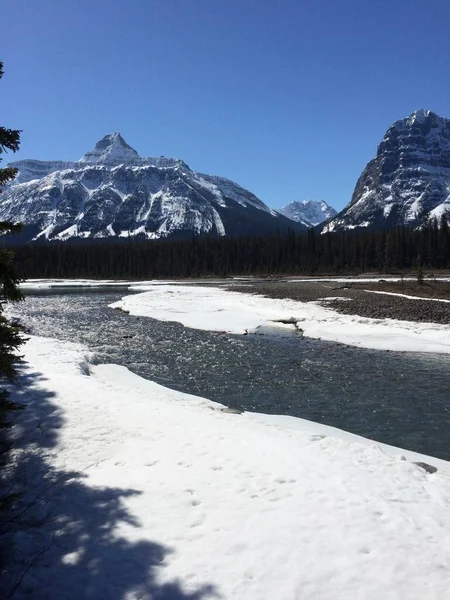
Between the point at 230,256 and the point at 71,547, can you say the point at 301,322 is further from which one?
the point at 230,256

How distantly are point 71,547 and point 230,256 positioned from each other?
139728mm

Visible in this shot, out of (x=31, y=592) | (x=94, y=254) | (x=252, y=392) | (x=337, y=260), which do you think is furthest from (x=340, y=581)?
(x=94, y=254)

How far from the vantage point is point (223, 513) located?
662 centimetres

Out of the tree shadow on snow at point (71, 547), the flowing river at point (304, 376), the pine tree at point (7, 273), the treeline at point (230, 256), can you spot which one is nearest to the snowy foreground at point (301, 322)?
the flowing river at point (304, 376)

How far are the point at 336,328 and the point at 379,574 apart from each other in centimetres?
2326

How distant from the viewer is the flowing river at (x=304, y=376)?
12211 mm

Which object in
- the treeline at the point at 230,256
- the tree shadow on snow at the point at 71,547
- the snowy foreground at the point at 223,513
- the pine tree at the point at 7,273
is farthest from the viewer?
the treeline at the point at 230,256

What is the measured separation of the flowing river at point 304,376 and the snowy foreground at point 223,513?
201 cm

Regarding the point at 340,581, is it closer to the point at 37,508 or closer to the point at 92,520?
the point at 92,520

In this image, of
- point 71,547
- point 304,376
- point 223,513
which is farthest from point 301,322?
point 71,547

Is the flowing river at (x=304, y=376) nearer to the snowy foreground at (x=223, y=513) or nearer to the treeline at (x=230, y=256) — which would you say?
the snowy foreground at (x=223, y=513)

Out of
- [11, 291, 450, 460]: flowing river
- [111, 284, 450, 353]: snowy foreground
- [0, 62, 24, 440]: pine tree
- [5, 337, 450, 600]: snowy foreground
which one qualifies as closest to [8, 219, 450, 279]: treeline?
[111, 284, 450, 353]: snowy foreground

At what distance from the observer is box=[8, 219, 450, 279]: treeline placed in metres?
118

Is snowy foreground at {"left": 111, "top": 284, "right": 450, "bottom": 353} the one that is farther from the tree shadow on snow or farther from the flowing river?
the tree shadow on snow
